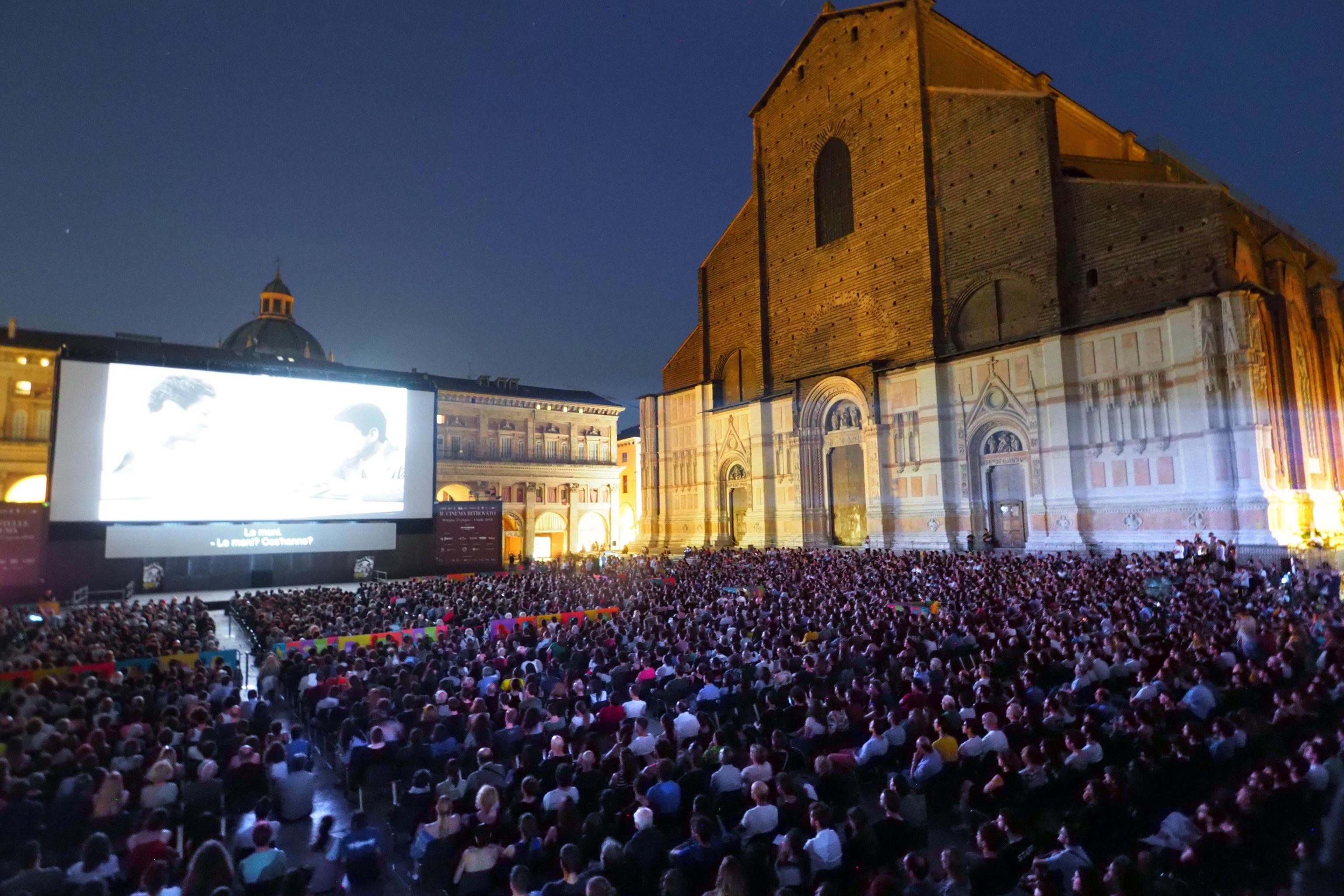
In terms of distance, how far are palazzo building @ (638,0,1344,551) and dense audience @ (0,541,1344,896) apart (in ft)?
→ 32.5

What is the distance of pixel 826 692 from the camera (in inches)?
341

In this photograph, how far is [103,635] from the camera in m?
12.9

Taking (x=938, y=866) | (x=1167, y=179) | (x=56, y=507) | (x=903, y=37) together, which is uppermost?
(x=903, y=37)

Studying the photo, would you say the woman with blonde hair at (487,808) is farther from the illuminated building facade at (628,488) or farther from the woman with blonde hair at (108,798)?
the illuminated building facade at (628,488)

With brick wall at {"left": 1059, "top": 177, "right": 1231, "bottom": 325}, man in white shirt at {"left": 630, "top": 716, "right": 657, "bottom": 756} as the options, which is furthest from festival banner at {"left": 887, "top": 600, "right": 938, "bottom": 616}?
brick wall at {"left": 1059, "top": 177, "right": 1231, "bottom": 325}

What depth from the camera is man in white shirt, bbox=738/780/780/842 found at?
18.3ft

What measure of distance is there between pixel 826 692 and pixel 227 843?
6.17m

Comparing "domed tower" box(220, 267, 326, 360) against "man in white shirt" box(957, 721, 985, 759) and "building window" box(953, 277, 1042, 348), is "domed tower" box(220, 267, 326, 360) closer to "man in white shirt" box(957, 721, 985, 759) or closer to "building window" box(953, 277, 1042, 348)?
"building window" box(953, 277, 1042, 348)

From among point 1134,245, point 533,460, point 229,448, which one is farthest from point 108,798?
point 533,460

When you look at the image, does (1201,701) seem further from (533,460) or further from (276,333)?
(276,333)

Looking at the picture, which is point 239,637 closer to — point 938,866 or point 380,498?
point 380,498

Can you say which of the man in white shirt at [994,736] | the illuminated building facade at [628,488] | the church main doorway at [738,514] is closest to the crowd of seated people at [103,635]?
the man in white shirt at [994,736]

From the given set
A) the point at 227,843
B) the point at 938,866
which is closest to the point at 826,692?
the point at 938,866

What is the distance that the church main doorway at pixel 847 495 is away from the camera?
30750 mm
